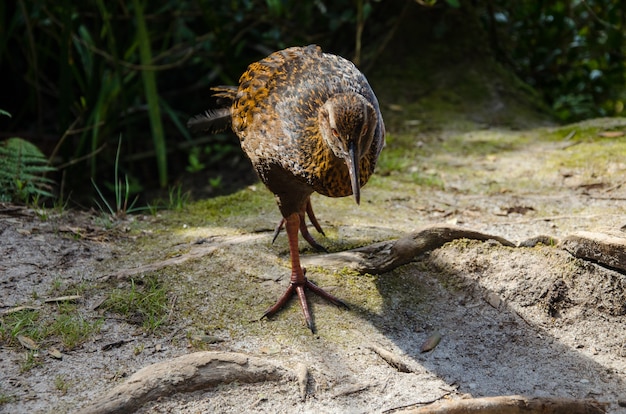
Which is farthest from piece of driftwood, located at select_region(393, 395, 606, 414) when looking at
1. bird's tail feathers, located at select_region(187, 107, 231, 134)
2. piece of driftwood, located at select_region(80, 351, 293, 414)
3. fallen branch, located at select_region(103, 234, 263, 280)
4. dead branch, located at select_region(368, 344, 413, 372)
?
bird's tail feathers, located at select_region(187, 107, 231, 134)

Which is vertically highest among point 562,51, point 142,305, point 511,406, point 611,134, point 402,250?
point 562,51

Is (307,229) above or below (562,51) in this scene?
below

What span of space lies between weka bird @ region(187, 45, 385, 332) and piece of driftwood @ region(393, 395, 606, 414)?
816 mm

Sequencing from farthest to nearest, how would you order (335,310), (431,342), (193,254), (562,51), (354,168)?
(562,51) < (193,254) < (335,310) < (431,342) < (354,168)

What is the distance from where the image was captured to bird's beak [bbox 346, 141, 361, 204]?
11.0ft

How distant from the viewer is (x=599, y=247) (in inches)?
145

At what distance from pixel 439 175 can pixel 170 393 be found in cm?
351

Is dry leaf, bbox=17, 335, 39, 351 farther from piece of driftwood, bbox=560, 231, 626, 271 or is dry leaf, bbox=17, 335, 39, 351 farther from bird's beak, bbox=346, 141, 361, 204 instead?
piece of driftwood, bbox=560, 231, 626, 271

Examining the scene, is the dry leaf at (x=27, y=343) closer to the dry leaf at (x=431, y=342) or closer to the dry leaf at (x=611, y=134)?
the dry leaf at (x=431, y=342)

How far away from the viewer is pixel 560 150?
19.9 ft

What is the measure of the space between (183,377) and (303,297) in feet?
2.85

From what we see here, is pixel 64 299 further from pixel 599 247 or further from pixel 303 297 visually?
pixel 599 247

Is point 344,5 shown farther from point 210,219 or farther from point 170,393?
point 170,393

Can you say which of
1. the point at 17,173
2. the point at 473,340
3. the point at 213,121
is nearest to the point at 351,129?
the point at 473,340
